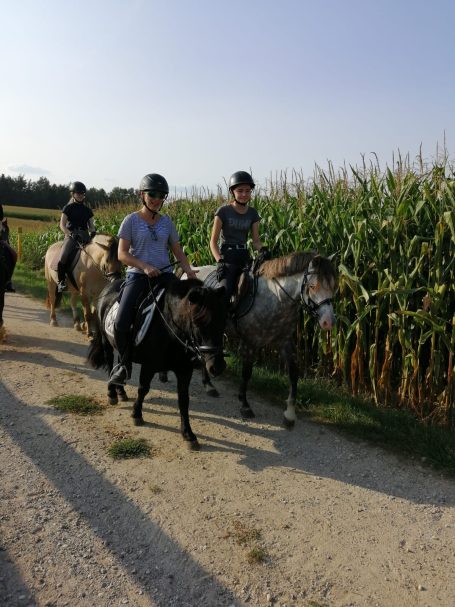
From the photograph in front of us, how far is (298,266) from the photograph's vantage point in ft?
17.1

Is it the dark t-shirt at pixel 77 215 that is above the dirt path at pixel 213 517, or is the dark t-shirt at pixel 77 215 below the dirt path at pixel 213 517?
above

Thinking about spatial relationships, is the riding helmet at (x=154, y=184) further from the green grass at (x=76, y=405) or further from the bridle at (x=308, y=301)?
the green grass at (x=76, y=405)

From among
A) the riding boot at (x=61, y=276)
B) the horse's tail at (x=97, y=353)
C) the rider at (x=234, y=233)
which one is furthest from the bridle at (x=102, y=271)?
the rider at (x=234, y=233)

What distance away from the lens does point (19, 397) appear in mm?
5902

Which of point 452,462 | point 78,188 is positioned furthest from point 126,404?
point 78,188

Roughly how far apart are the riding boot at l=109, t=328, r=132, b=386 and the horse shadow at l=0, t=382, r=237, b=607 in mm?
879

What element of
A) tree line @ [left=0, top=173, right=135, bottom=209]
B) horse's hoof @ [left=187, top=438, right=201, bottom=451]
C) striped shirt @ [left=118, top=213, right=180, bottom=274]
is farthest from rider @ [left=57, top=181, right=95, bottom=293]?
tree line @ [left=0, top=173, right=135, bottom=209]

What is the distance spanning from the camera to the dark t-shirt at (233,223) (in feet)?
20.2

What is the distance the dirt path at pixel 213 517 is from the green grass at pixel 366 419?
0.21 meters

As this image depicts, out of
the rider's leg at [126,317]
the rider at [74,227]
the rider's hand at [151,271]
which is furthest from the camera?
the rider at [74,227]

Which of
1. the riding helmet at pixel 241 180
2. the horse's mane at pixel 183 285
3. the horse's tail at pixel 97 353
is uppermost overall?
the riding helmet at pixel 241 180

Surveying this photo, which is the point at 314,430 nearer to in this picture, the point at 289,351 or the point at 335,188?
the point at 289,351

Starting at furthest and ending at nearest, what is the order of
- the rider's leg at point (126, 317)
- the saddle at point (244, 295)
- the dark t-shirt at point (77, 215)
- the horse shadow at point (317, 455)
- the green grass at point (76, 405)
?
the dark t-shirt at point (77, 215) < the saddle at point (244, 295) < the green grass at point (76, 405) < the rider's leg at point (126, 317) < the horse shadow at point (317, 455)

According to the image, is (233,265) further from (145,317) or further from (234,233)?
(145,317)
